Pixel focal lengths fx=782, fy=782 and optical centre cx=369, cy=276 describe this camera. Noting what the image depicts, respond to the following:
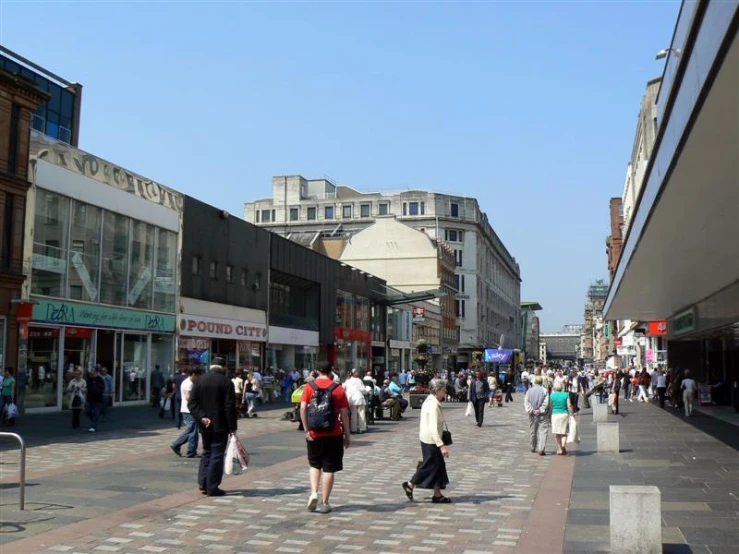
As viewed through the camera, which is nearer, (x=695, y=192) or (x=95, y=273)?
(x=695, y=192)

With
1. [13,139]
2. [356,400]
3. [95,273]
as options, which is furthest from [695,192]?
[95,273]

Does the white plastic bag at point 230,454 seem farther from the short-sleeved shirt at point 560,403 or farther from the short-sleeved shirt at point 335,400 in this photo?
the short-sleeved shirt at point 560,403

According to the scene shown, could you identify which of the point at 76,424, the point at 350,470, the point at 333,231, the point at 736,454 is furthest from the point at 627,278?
the point at 333,231

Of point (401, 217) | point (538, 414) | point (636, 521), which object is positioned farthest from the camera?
point (401, 217)

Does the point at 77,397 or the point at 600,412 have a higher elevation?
the point at 77,397

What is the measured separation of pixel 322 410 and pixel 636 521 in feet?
12.5

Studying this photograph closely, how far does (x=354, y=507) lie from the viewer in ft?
32.1

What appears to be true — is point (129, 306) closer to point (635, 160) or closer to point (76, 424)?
point (76, 424)

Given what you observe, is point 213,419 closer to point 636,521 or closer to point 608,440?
point 636,521

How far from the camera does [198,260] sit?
34.2 metres

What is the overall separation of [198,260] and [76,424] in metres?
14.7

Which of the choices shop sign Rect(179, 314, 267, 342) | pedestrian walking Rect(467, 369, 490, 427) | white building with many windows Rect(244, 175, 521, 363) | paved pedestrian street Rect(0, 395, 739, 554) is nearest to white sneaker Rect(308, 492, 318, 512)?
paved pedestrian street Rect(0, 395, 739, 554)

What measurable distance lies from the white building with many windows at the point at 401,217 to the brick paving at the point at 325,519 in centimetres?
8190

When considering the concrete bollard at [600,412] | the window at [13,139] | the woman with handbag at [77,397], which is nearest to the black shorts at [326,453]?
the woman with handbag at [77,397]
